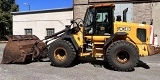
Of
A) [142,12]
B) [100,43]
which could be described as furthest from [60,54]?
[142,12]

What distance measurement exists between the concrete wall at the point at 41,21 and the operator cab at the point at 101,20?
12480 mm

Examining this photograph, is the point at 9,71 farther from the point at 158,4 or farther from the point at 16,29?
the point at 16,29

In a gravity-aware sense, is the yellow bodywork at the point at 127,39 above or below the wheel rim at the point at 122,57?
above

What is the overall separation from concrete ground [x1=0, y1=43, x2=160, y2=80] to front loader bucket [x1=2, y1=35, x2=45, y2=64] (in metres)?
0.43

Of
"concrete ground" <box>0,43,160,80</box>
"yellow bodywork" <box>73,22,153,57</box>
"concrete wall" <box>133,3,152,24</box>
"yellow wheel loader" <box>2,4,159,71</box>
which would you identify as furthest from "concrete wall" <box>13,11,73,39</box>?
"concrete ground" <box>0,43,160,80</box>

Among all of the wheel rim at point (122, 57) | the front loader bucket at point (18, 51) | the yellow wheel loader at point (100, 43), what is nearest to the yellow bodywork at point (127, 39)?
the yellow wheel loader at point (100, 43)

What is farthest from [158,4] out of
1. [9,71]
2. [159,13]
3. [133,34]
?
[9,71]

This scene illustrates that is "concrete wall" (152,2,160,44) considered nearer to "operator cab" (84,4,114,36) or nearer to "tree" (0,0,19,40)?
"operator cab" (84,4,114,36)

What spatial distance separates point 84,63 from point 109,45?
2024 millimetres

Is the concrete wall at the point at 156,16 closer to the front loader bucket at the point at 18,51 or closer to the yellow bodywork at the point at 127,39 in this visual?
the yellow bodywork at the point at 127,39

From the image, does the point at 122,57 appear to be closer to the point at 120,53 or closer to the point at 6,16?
the point at 120,53

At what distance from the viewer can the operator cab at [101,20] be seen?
42.4 ft

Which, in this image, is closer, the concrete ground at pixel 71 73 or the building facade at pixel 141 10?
the concrete ground at pixel 71 73

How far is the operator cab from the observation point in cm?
1292
